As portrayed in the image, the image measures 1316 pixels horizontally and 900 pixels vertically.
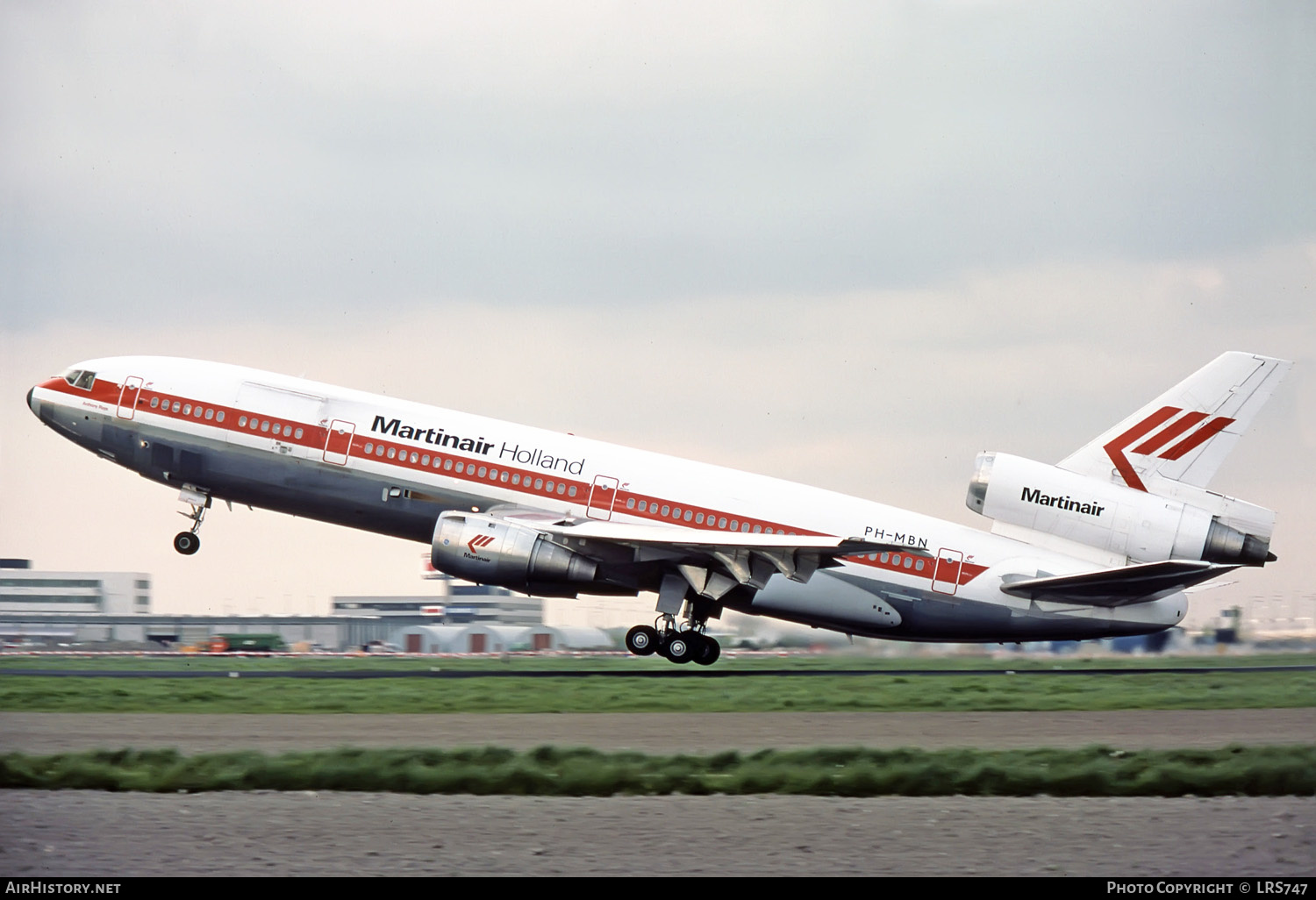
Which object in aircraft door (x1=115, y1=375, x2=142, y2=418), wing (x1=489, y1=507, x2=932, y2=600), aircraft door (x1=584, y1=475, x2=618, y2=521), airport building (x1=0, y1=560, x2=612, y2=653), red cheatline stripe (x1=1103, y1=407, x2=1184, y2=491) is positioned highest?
red cheatline stripe (x1=1103, y1=407, x2=1184, y2=491)

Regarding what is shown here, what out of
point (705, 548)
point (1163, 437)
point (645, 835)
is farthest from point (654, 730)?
point (1163, 437)

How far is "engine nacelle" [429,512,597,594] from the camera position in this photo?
1332 inches

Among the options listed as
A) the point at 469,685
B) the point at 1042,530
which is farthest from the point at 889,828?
the point at 1042,530

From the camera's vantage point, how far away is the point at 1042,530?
3759cm

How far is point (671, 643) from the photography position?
3672 cm

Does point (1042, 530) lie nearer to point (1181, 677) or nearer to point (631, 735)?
point (1181, 677)

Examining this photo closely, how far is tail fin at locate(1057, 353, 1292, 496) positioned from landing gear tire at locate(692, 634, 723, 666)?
414 inches

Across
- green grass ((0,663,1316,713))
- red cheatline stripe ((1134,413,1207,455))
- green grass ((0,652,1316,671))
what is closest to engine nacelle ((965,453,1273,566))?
red cheatline stripe ((1134,413,1207,455))

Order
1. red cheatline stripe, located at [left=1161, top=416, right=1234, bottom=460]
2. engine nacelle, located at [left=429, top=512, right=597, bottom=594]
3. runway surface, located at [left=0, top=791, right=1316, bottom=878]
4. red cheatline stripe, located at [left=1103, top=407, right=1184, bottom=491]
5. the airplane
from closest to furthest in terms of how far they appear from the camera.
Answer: runway surface, located at [left=0, top=791, right=1316, bottom=878] < engine nacelle, located at [left=429, top=512, right=597, bottom=594] < the airplane < red cheatline stripe, located at [left=1161, top=416, right=1234, bottom=460] < red cheatline stripe, located at [left=1103, top=407, right=1184, bottom=491]

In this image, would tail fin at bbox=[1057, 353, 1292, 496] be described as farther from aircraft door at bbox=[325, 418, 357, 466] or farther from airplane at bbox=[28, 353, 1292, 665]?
aircraft door at bbox=[325, 418, 357, 466]

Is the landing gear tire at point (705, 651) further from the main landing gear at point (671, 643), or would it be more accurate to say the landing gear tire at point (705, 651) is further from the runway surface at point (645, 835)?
the runway surface at point (645, 835)

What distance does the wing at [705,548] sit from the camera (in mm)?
33719

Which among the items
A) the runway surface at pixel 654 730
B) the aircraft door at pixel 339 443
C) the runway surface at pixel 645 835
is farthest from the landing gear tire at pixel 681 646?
the runway surface at pixel 645 835

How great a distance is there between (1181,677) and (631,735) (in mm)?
19328
